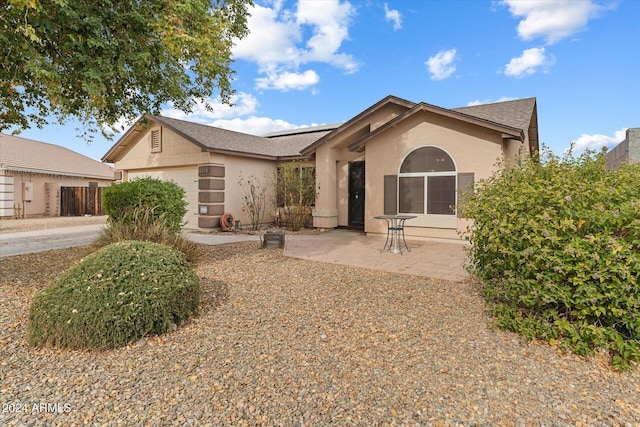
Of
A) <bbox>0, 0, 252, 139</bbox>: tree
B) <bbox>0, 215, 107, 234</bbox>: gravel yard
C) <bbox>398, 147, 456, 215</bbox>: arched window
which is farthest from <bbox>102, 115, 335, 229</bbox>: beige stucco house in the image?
<bbox>0, 0, 252, 139</bbox>: tree

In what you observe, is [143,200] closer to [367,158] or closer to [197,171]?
[197,171]

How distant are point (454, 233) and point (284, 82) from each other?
10.9 meters

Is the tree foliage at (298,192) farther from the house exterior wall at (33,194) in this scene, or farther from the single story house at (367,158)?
the house exterior wall at (33,194)

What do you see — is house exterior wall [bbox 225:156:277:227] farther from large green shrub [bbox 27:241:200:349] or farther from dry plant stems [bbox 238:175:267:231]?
large green shrub [bbox 27:241:200:349]

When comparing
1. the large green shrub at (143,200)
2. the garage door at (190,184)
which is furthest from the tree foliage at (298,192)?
the large green shrub at (143,200)

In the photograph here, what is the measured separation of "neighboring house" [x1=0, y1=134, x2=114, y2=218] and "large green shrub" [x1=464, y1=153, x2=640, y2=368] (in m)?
22.1

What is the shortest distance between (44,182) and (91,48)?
18808mm

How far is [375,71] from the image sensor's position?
14203mm

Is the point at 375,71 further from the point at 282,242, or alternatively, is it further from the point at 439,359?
the point at 439,359

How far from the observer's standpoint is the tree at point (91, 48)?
4532mm

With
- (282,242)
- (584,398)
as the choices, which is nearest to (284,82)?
(282,242)

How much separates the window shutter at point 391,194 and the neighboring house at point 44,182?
1843cm

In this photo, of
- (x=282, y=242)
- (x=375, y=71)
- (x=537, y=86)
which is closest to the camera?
(x=282, y=242)

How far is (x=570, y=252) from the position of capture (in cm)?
296
